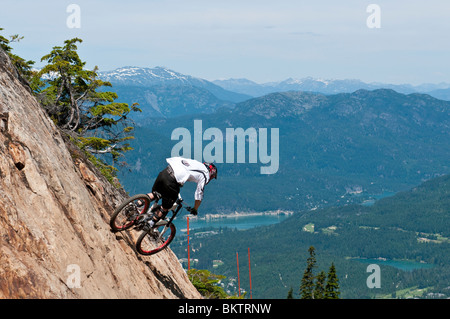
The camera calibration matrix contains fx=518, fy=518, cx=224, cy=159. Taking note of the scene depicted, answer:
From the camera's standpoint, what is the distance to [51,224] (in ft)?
43.0

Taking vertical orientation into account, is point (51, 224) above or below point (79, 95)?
below

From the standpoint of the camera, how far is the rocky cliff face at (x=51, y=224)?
11.4 metres

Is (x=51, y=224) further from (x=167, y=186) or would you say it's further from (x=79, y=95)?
(x=79, y=95)

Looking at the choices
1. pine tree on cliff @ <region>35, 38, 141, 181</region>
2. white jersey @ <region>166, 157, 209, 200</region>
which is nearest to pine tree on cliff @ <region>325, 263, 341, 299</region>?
pine tree on cliff @ <region>35, 38, 141, 181</region>

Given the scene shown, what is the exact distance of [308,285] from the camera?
246 ft

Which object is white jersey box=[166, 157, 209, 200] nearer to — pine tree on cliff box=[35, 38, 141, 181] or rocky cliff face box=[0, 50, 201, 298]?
rocky cliff face box=[0, 50, 201, 298]

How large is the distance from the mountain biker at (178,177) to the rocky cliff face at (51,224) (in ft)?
6.96

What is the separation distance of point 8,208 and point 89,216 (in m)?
3.90

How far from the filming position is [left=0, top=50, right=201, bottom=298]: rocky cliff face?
449 inches

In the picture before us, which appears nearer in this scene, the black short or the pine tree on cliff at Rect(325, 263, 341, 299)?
the black short

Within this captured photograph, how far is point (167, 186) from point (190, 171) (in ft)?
2.87

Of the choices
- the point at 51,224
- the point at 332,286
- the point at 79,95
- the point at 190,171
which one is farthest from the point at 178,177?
the point at 332,286
